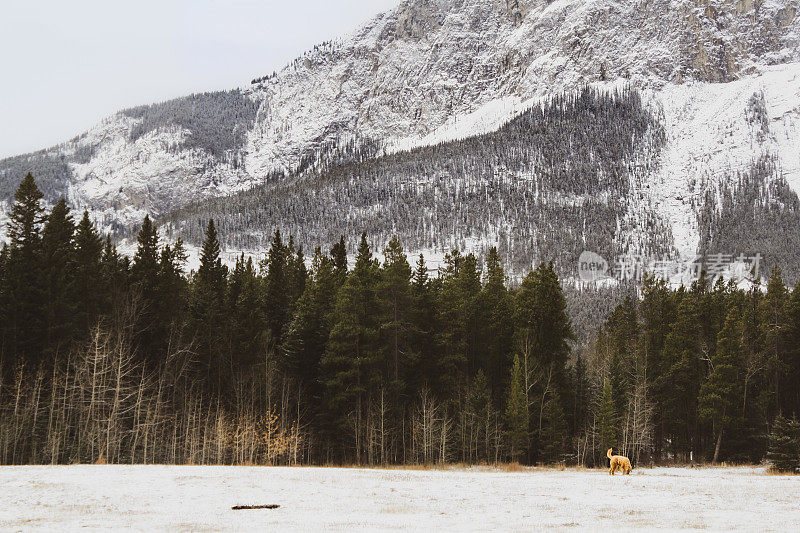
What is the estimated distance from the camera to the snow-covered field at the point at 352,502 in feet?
51.8

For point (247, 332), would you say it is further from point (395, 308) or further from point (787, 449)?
point (787, 449)

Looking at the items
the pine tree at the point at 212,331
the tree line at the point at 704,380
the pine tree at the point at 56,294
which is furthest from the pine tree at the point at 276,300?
the tree line at the point at 704,380

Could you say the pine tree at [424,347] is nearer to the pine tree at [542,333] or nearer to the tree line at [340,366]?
the tree line at [340,366]

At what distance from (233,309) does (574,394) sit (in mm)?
30399

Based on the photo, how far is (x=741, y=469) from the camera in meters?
46.5

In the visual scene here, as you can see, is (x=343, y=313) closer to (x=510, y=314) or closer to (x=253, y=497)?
(x=510, y=314)

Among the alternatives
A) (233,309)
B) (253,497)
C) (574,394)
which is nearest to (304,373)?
(233,309)

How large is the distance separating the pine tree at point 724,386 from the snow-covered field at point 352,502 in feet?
88.9

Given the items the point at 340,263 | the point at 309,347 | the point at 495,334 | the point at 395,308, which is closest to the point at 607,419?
the point at 495,334

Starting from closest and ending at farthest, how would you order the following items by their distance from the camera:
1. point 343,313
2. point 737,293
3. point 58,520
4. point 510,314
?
point 58,520 → point 343,313 → point 510,314 → point 737,293

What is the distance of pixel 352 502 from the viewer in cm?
1923

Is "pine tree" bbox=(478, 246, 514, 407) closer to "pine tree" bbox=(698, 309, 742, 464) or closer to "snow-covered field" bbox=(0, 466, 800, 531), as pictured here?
"pine tree" bbox=(698, 309, 742, 464)

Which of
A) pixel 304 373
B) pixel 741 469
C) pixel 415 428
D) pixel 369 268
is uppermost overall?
pixel 369 268

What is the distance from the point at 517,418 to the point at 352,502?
2733 cm
